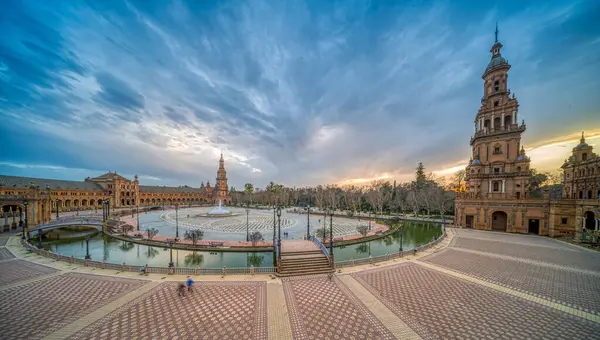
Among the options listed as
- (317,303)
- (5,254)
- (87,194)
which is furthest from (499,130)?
(87,194)

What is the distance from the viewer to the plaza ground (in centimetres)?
780

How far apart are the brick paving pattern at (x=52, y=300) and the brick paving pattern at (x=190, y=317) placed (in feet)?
5.44

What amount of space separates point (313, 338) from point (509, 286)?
1259 cm

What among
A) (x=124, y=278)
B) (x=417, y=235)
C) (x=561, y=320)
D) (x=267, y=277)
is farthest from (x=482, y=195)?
(x=124, y=278)

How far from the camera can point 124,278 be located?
1240 centimetres

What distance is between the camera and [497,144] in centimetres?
3056

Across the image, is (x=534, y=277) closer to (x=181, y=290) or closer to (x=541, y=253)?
(x=541, y=253)

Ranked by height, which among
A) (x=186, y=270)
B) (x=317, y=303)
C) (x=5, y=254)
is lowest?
(x=5, y=254)

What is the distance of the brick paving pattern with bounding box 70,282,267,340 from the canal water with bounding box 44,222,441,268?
6.63m

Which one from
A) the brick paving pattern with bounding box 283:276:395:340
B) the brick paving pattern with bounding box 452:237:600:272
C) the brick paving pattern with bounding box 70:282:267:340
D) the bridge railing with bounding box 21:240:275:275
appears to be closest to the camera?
the brick paving pattern with bounding box 70:282:267:340

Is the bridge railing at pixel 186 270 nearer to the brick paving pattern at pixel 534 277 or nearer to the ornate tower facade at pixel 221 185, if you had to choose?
the brick paving pattern at pixel 534 277

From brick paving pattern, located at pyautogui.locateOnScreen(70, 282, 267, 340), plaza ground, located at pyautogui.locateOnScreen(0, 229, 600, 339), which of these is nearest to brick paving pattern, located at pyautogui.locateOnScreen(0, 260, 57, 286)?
plaza ground, located at pyautogui.locateOnScreen(0, 229, 600, 339)

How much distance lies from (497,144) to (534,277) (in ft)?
84.3

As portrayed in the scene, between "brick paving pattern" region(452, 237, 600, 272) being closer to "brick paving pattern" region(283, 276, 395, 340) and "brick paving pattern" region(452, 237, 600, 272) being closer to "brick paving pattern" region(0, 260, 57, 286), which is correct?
"brick paving pattern" region(283, 276, 395, 340)
